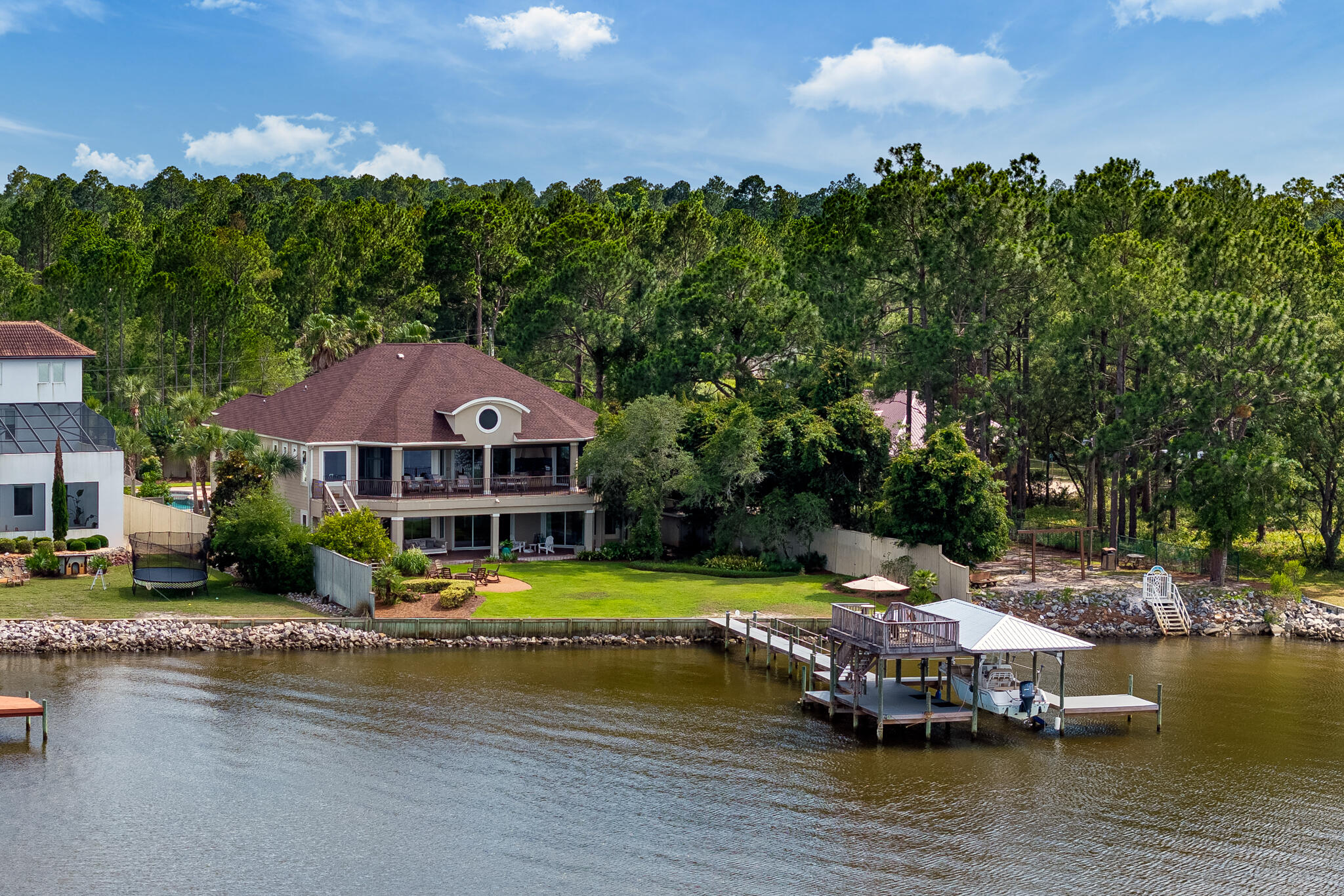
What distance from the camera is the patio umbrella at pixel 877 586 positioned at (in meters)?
44.0

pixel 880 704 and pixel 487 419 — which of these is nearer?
pixel 880 704

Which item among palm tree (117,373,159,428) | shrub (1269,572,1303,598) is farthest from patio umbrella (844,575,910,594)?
palm tree (117,373,159,428)

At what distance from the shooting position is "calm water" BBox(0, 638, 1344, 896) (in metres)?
24.1

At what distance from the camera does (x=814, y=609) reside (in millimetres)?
45156

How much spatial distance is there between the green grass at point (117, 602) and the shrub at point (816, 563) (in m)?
19.9

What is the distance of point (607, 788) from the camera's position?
1105 inches

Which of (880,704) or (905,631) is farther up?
(905,631)

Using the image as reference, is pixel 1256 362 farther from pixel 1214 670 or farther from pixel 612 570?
pixel 612 570

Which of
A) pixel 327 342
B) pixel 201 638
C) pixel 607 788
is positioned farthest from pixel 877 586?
pixel 327 342

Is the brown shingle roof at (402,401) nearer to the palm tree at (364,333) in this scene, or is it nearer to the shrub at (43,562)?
the palm tree at (364,333)

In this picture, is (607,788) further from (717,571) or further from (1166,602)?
(1166,602)

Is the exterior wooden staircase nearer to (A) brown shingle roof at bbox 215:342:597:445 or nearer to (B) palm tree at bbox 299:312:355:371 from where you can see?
(A) brown shingle roof at bbox 215:342:597:445

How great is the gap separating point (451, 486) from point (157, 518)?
1164 centimetres

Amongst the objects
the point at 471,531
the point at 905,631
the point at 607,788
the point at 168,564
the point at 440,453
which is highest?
the point at 440,453
